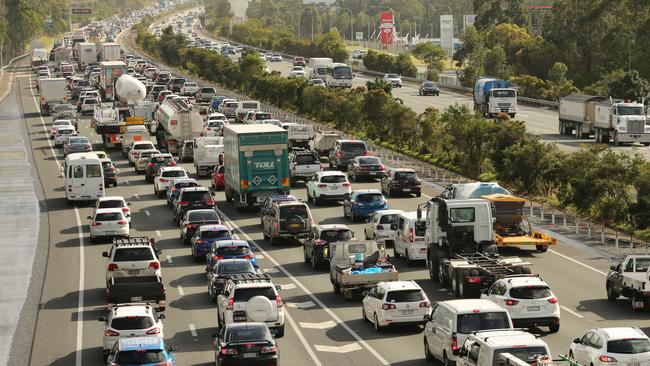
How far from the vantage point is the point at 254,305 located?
34062 millimetres

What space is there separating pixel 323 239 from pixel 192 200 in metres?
12.6

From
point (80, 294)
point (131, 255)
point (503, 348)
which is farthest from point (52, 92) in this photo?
point (503, 348)

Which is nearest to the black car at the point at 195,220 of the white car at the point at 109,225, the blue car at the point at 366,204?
the white car at the point at 109,225

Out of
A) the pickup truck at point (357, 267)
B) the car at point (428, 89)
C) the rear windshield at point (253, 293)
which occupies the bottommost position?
the car at point (428, 89)

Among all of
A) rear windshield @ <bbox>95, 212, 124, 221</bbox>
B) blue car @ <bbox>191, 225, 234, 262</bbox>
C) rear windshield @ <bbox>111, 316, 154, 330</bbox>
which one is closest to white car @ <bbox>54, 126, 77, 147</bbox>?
rear windshield @ <bbox>95, 212, 124, 221</bbox>

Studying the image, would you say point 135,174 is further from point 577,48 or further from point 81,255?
point 577,48

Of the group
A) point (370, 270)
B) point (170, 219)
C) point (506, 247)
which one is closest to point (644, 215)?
point (506, 247)

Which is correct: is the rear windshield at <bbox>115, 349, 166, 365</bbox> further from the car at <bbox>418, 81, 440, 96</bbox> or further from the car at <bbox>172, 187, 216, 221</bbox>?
the car at <bbox>418, 81, 440, 96</bbox>

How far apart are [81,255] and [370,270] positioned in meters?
15.0

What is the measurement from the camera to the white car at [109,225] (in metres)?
53.2

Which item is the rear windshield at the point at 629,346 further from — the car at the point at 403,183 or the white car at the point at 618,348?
the car at the point at 403,183

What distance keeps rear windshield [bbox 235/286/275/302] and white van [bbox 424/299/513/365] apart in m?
4.90

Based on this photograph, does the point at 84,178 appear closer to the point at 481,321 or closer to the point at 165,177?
the point at 165,177

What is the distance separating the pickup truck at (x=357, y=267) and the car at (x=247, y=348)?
987 centimetres
